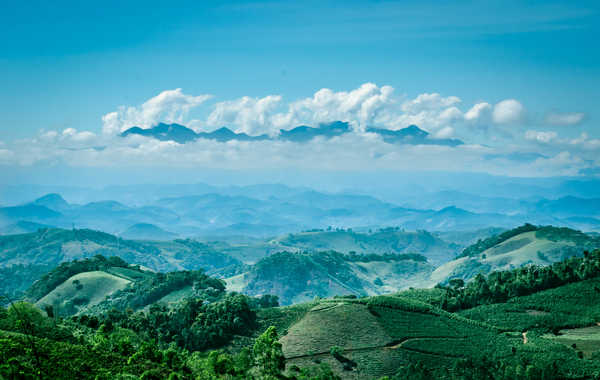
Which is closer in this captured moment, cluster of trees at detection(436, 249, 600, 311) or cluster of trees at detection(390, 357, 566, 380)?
cluster of trees at detection(390, 357, 566, 380)

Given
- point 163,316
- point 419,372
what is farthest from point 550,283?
point 163,316

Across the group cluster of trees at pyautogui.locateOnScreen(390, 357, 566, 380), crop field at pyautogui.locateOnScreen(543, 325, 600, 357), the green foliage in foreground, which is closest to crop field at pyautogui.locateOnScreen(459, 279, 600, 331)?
crop field at pyautogui.locateOnScreen(543, 325, 600, 357)

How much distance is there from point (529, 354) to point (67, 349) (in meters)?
82.8

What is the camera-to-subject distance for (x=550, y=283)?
149125 millimetres

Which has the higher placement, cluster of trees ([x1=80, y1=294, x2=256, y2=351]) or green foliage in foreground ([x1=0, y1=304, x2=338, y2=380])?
green foliage in foreground ([x1=0, y1=304, x2=338, y2=380])

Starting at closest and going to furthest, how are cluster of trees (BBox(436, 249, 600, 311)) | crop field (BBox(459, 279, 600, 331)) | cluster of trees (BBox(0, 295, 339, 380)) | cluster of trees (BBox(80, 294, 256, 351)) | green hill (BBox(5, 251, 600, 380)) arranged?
cluster of trees (BBox(0, 295, 339, 380)) < green hill (BBox(5, 251, 600, 380)) < cluster of trees (BBox(80, 294, 256, 351)) < crop field (BBox(459, 279, 600, 331)) < cluster of trees (BBox(436, 249, 600, 311))

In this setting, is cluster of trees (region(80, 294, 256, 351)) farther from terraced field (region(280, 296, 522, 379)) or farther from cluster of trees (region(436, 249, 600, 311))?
cluster of trees (region(436, 249, 600, 311))

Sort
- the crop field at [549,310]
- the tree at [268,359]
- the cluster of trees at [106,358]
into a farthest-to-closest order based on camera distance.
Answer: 1. the crop field at [549,310]
2. the tree at [268,359]
3. the cluster of trees at [106,358]

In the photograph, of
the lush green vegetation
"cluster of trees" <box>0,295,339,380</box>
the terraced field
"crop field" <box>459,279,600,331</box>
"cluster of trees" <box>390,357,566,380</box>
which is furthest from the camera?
"crop field" <box>459,279,600,331</box>

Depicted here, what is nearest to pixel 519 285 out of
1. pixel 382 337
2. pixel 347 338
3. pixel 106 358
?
pixel 382 337

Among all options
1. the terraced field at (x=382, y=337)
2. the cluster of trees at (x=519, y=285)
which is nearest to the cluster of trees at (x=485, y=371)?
the terraced field at (x=382, y=337)

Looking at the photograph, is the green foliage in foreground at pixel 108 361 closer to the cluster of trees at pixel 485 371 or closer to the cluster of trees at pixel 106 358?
the cluster of trees at pixel 106 358

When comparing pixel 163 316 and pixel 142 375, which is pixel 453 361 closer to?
pixel 142 375

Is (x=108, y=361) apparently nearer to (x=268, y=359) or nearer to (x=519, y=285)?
(x=268, y=359)
